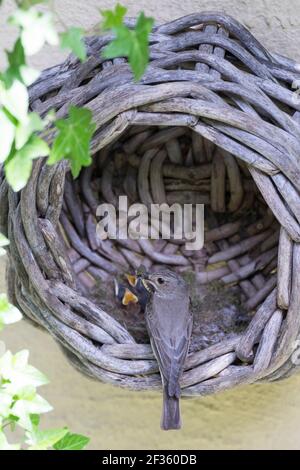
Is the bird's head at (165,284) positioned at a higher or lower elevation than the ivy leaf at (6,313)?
higher

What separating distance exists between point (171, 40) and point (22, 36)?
491 mm

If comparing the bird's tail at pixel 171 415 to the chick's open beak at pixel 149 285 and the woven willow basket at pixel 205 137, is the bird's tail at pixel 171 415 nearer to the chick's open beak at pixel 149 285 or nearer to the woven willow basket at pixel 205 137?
the woven willow basket at pixel 205 137

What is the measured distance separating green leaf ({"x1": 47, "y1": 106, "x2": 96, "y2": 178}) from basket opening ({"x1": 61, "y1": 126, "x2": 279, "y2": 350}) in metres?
0.57

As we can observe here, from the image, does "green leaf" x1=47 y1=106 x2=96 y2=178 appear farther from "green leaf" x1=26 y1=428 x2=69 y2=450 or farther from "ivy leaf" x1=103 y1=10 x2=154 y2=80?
"green leaf" x1=26 y1=428 x2=69 y2=450

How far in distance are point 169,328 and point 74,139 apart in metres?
0.51

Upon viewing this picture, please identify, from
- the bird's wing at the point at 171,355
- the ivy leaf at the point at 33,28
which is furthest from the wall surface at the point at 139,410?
the ivy leaf at the point at 33,28

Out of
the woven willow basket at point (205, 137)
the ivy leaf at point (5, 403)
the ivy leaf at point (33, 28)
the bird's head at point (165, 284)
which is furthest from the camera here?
the bird's head at point (165, 284)

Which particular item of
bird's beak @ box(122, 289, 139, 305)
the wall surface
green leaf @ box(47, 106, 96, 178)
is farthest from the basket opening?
green leaf @ box(47, 106, 96, 178)

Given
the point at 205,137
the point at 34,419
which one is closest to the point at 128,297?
the point at 205,137

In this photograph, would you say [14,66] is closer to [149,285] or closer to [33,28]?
[33,28]

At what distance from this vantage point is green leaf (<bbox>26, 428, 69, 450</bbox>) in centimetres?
81

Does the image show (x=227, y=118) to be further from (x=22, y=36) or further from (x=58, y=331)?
(x=22, y=36)

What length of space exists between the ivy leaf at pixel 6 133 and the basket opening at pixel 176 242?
0.59 metres

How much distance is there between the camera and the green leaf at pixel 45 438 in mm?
811
